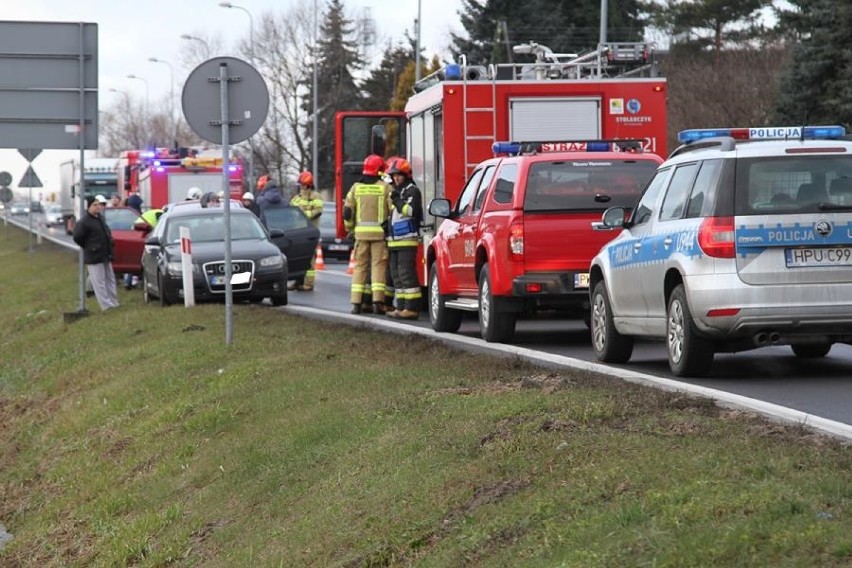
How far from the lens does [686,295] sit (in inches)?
461

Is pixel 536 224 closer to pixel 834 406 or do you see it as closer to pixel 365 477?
pixel 834 406

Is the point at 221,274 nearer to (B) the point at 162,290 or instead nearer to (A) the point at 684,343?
(B) the point at 162,290

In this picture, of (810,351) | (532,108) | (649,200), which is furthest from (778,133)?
(532,108)

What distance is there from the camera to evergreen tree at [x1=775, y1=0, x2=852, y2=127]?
136 ft

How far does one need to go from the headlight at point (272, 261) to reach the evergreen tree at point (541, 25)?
47.5 meters

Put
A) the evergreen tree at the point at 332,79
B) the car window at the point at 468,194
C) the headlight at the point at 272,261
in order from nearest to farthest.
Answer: the car window at the point at 468,194 → the headlight at the point at 272,261 → the evergreen tree at the point at 332,79

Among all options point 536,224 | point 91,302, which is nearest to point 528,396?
point 536,224

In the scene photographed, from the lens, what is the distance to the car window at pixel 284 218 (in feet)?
94.4

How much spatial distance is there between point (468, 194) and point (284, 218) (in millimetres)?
11696

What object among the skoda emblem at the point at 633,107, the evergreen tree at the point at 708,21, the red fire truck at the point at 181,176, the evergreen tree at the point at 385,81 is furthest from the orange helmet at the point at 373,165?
the evergreen tree at the point at 385,81

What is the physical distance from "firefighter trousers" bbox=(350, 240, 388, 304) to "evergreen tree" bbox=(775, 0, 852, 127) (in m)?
21.9

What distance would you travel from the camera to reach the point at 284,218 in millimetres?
28922

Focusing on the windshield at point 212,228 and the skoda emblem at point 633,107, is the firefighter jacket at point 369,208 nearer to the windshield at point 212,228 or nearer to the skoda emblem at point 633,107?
the skoda emblem at point 633,107

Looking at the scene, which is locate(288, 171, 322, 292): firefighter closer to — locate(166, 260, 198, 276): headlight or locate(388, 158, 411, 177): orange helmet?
locate(166, 260, 198, 276): headlight
